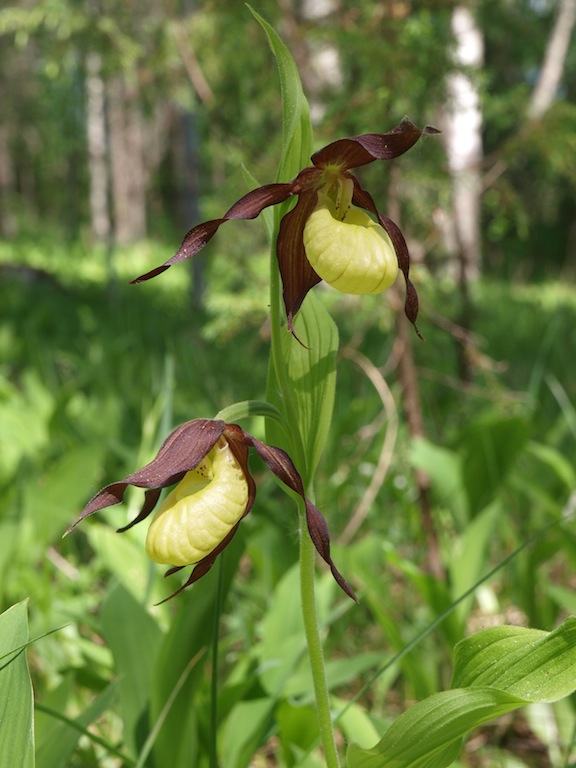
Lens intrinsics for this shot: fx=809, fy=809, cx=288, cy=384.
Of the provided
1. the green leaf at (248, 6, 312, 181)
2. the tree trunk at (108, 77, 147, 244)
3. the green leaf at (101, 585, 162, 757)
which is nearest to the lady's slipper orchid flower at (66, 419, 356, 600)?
the green leaf at (248, 6, 312, 181)

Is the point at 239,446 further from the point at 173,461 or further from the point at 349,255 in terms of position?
the point at 349,255

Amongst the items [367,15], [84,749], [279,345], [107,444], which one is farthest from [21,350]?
[279,345]

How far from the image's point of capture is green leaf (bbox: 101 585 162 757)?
1021mm

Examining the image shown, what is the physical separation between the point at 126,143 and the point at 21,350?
13.1 m

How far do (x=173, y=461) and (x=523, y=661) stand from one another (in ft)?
1.09

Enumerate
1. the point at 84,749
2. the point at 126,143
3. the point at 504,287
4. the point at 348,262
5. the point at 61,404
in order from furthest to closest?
the point at 126,143 → the point at 504,287 → the point at 61,404 → the point at 84,749 → the point at 348,262

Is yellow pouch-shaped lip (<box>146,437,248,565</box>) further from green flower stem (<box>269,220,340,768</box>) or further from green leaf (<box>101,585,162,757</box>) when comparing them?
green leaf (<box>101,585,162,757</box>)

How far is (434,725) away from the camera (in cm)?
62

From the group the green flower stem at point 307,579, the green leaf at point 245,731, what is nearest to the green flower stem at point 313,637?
the green flower stem at point 307,579

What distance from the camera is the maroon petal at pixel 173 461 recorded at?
599 millimetres

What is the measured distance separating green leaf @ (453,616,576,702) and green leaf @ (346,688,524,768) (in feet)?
0.12

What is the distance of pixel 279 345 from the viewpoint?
26.0 inches

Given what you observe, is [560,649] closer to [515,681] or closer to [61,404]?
[515,681]

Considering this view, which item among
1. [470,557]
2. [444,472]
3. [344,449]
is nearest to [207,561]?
[470,557]
